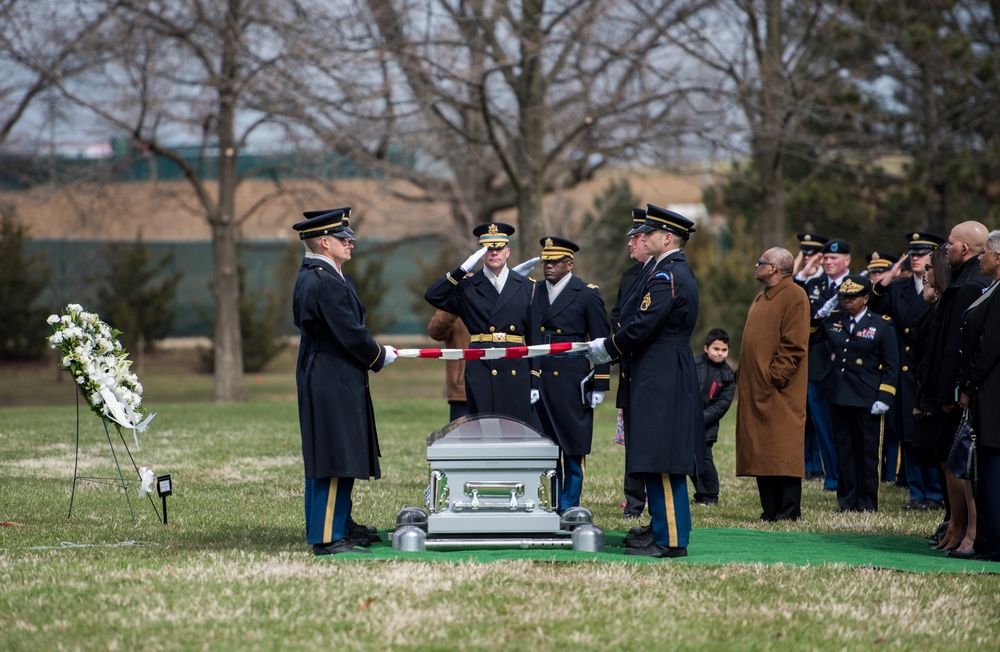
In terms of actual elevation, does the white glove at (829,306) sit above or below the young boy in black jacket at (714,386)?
above

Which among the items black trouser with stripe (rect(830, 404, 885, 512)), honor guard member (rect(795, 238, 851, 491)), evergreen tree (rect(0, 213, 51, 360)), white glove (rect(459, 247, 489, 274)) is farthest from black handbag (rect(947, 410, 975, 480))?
evergreen tree (rect(0, 213, 51, 360))

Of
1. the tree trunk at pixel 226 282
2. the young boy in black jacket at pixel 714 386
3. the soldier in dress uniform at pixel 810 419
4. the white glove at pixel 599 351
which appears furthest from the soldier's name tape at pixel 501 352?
the tree trunk at pixel 226 282

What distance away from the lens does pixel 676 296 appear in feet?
23.4

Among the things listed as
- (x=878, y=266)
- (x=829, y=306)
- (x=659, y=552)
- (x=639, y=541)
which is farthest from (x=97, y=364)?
(x=878, y=266)

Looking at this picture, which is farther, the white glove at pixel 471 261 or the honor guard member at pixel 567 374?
the honor guard member at pixel 567 374

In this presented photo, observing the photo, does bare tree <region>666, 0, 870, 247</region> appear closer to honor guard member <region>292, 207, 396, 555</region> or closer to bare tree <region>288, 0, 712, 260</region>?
bare tree <region>288, 0, 712, 260</region>

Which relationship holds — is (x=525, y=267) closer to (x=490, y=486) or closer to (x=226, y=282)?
(x=490, y=486)

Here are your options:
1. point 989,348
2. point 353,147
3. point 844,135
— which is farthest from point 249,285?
point 989,348

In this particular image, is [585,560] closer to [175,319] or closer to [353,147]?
[353,147]

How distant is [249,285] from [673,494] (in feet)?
100

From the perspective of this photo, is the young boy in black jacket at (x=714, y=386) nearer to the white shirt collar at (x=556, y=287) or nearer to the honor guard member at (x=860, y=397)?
the honor guard member at (x=860, y=397)

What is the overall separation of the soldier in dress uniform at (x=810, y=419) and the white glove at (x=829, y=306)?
656 mm

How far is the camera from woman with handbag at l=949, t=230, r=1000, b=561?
703 centimetres

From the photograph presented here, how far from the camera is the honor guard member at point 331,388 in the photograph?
23.3 feet
